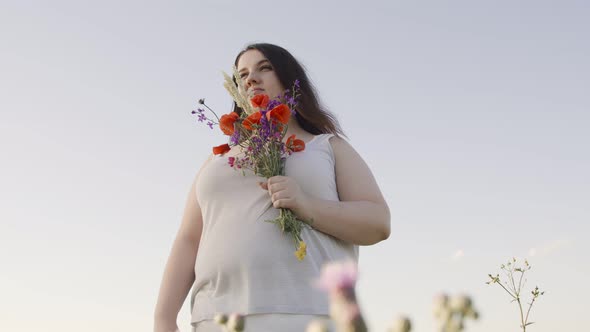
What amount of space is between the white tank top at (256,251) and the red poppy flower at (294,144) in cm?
3

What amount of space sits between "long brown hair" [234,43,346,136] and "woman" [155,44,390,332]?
0.37 ft

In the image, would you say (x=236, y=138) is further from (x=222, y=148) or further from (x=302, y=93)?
(x=302, y=93)

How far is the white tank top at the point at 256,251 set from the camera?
2.54 meters

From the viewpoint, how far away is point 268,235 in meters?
2.60

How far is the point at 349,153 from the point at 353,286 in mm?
2523

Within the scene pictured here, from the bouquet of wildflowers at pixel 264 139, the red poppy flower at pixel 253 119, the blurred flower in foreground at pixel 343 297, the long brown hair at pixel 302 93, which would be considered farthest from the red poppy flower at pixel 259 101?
the blurred flower in foreground at pixel 343 297

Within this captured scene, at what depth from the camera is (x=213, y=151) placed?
124 inches

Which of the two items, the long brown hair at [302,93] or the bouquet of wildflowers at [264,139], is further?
the long brown hair at [302,93]

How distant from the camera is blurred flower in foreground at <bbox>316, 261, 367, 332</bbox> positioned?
0.43 meters

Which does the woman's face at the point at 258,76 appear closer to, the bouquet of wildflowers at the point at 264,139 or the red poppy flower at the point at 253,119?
the bouquet of wildflowers at the point at 264,139

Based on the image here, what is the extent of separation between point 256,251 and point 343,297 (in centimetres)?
210

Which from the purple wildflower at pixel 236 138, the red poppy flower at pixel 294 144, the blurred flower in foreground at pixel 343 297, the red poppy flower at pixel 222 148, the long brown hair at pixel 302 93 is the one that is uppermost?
the long brown hair at pixel 302 93

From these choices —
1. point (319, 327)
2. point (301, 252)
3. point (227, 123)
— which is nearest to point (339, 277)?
point (319, 327)

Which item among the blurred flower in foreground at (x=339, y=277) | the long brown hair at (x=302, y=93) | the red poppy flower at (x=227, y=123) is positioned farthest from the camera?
the long brown hair at (x=302, y=93)
